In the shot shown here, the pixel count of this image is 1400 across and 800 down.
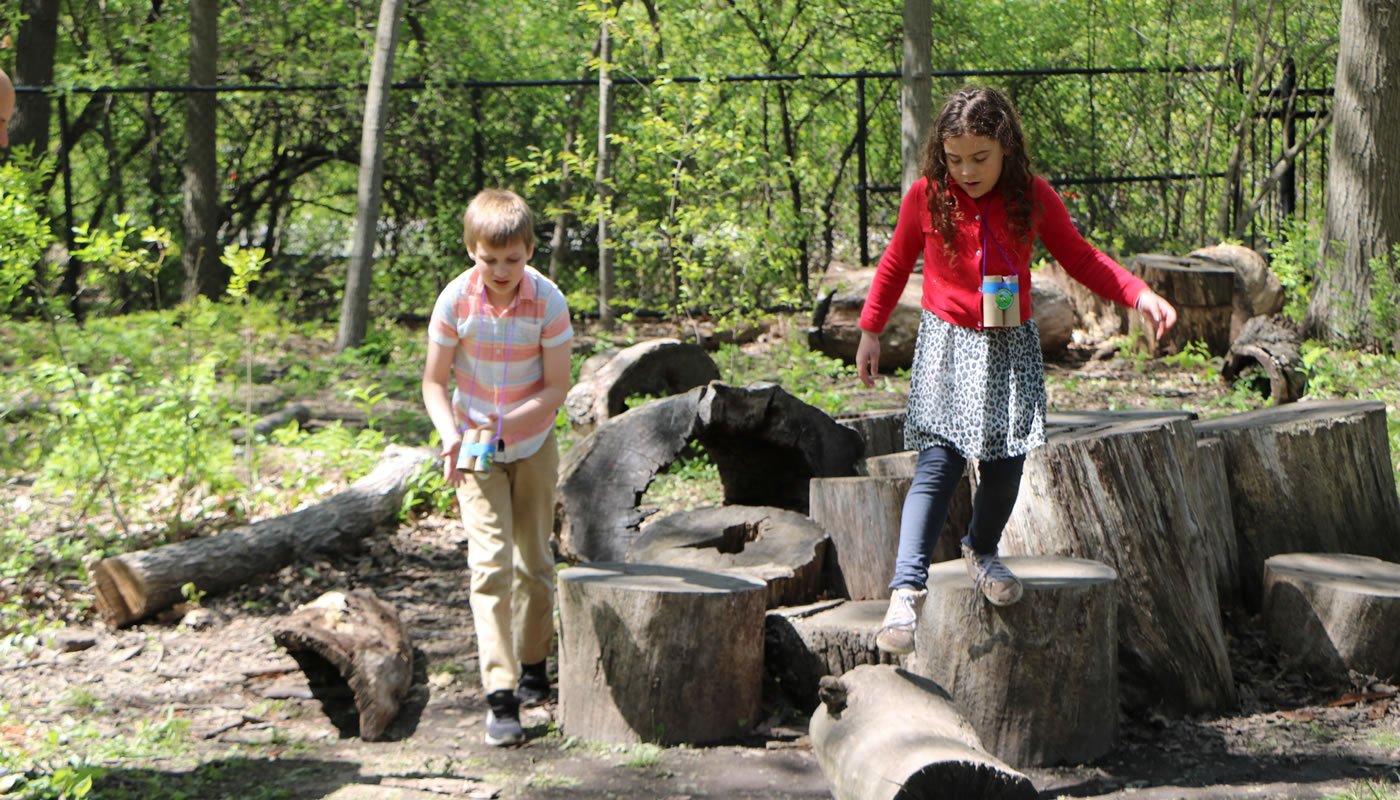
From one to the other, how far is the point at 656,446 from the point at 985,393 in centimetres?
192

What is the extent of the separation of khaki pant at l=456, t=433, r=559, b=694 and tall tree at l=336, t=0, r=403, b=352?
17.8 ft

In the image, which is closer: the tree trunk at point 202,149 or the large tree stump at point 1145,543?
the large tree stump at point 1145,543

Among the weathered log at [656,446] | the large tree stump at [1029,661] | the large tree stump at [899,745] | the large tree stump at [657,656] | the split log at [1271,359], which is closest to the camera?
the large tree stump at [899,745]

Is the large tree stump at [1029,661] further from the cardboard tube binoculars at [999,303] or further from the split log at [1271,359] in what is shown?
the split log at [1271,359]

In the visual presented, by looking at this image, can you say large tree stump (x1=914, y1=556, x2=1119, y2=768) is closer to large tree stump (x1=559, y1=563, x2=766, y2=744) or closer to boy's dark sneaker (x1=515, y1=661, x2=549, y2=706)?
large tree stump (x1=559, y1=563, x2=766, y2=744)

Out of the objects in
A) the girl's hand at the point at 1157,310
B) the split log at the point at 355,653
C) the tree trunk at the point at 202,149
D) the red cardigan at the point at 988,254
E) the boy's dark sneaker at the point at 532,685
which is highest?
the tree trunk at the point at 202,149

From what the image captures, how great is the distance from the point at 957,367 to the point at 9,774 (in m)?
2.60

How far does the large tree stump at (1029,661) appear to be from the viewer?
3.20 meters

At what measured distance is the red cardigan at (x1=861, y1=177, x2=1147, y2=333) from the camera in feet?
10.5

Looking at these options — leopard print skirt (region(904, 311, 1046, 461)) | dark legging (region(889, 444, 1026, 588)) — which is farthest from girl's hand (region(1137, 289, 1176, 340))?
dark legging (region(889, 444, 1026, 588))

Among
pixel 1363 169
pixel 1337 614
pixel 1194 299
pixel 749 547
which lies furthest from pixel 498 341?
pixel 1363 169

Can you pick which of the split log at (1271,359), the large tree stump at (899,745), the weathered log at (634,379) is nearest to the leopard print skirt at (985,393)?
the large tree stump at (899,745)

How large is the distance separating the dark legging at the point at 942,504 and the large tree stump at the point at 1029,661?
13 cm

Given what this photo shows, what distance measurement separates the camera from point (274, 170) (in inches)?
447
